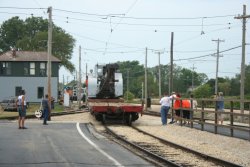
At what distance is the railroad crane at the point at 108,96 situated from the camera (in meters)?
26.5

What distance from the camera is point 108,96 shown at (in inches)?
1302

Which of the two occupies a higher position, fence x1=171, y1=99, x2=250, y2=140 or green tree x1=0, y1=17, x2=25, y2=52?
green tree x1=0, y1=17, x2=25, y2=52

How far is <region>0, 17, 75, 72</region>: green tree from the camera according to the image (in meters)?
99.1

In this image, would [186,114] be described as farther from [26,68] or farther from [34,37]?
[34,37]

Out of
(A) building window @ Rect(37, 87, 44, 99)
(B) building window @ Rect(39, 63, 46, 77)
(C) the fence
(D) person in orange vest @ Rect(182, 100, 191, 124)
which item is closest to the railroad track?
(C) the fence

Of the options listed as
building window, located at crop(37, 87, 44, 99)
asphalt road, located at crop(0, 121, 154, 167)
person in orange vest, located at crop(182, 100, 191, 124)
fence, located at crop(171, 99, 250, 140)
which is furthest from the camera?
building window, located at crop(37, 87, 44, 99)

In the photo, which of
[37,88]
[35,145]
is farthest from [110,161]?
[37,88]

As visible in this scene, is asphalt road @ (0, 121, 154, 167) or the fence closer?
asphalt road @ (0, 121, 154, 167)

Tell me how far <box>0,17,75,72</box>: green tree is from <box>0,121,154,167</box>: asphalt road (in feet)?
262

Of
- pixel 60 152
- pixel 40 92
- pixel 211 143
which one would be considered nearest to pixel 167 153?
pixel 211 143

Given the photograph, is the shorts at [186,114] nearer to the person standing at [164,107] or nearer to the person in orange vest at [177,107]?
the person in orange vest at [177,107]

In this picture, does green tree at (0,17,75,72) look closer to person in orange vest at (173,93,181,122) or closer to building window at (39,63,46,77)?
building window at (39,63,46,77)

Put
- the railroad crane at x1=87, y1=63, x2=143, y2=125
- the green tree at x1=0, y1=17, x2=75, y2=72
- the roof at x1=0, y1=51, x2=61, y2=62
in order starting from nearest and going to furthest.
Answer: the railroad crane at x1=87, y1=63, x2=143, y2=125, the roof at x1=0, y1=51, x2=61, y2=62, the green tree at x1=0, y1=17, x2=75, y2=72

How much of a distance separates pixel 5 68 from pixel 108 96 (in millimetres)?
37669
